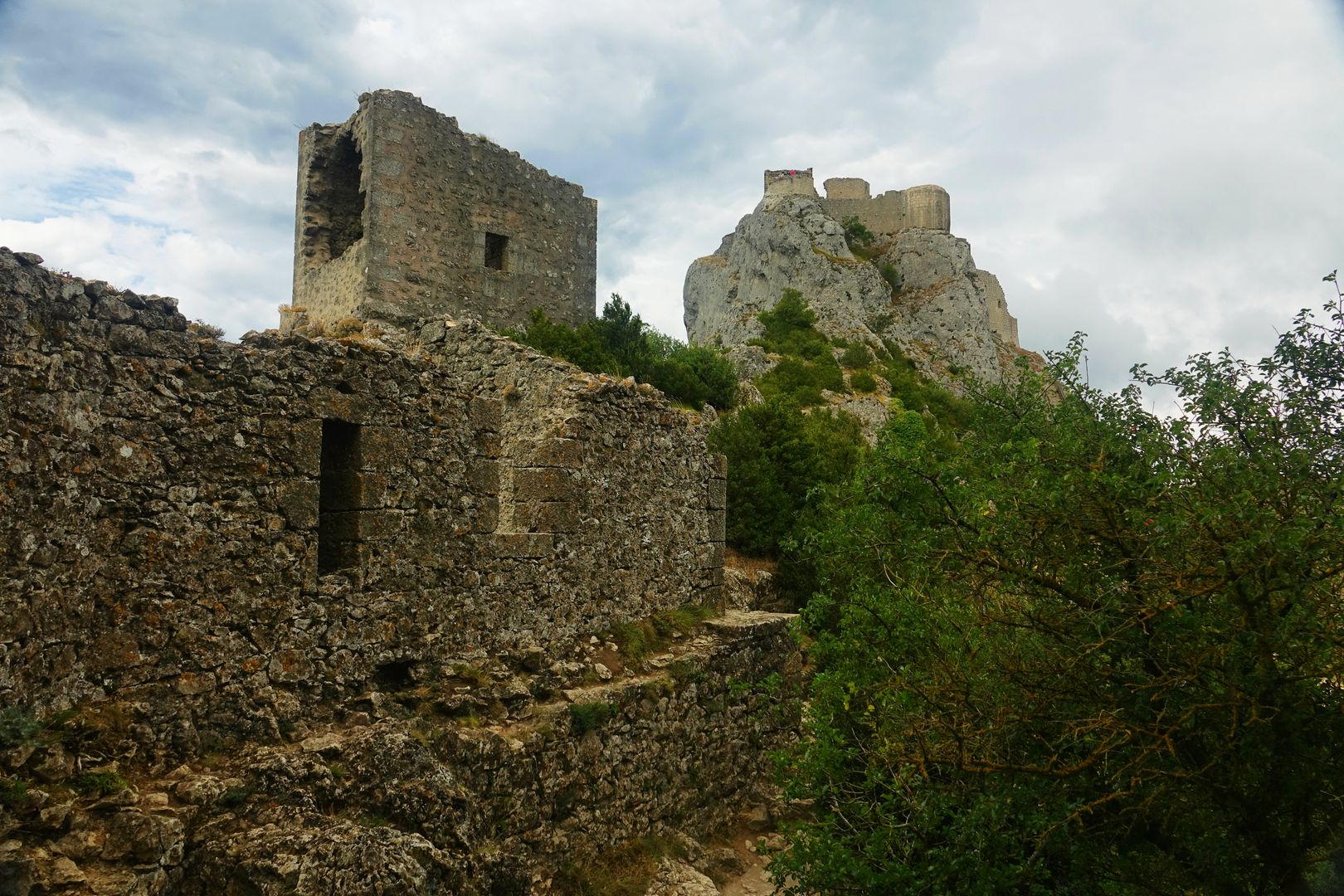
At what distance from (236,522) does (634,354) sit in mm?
12338

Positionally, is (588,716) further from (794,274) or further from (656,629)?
(794,274)

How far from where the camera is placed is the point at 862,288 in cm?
4278

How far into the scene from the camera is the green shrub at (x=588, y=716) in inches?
268

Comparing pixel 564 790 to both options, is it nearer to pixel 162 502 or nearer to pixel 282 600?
pixel 282 600

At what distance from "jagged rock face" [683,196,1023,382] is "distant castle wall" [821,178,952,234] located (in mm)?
818

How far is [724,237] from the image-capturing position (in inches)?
2288

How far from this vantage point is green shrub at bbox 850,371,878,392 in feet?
113

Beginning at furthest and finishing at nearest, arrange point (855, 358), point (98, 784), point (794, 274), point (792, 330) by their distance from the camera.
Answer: point (794, 274) < point (792, 330) < point (855, 358) < point (98, 784)

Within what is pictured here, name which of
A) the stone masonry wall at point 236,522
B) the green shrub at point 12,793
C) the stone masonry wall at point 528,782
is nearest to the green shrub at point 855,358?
the stone masonry wall at point 528,782

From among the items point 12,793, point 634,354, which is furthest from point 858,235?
point 12,793

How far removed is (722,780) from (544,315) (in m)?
8.86

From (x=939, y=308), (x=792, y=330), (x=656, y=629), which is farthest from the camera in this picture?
(x=939, y=308)

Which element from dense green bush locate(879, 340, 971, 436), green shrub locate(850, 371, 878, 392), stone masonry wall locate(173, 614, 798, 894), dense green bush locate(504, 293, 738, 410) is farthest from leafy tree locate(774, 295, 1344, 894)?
green shrub locate(850, 371, 878, 392)

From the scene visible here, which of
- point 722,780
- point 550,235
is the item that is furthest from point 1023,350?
point 722,780
